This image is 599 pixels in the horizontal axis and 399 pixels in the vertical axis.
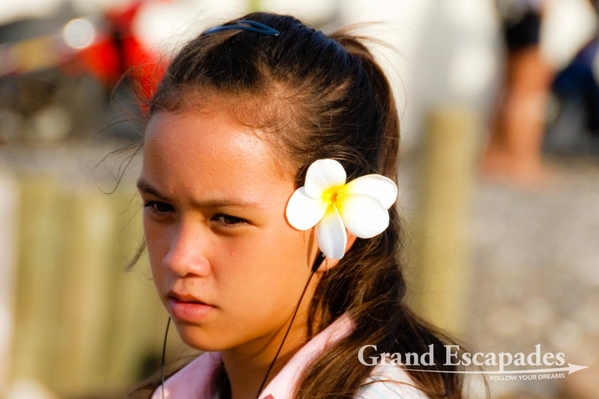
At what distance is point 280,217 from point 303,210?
0.17 ft

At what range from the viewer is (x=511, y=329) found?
6039mm

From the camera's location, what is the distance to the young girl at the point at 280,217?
2.01 m

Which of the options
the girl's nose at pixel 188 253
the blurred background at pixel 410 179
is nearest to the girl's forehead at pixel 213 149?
the girl's nose at pixel 188 253

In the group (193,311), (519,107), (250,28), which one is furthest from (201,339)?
(519,107)

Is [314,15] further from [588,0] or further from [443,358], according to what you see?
[443,358]

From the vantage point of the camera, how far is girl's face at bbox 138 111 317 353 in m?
1.99

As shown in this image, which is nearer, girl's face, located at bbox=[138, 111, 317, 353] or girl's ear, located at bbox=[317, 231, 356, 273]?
girl's face, located at bbox=[138, 111, 317, 353]

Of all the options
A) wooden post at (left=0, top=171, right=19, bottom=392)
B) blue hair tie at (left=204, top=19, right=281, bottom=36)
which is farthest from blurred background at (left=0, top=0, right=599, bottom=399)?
blue hair tie at (left=204, top=19, right=281, bottom=36)

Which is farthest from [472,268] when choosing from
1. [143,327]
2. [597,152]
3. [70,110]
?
[70,110]

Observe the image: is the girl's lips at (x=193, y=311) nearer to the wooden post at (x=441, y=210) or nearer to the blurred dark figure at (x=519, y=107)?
the wooden post at (x=441, y=210)

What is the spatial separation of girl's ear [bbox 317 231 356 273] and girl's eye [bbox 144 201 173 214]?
0.36m

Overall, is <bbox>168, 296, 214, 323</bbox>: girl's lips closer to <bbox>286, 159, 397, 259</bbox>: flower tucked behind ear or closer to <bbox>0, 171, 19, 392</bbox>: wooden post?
<bbox>286, 159, 397, 259</bbox>: flower tucked behind ear

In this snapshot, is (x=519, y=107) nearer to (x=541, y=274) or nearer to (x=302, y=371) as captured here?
(x=541, y=274)

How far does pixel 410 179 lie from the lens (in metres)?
6.75
